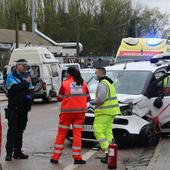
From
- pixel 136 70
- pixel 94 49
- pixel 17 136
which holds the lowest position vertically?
pixel 94 49

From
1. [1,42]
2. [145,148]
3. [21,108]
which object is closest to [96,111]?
[21,108]

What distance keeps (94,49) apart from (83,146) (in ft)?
228

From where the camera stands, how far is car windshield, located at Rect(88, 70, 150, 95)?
458 inches

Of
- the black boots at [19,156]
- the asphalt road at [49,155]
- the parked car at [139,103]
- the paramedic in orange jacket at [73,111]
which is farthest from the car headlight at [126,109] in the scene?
the black boots at [19,156]

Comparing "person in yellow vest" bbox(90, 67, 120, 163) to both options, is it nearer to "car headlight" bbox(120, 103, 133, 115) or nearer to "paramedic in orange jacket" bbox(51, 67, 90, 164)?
"paramedic in orange jacket" bbox(51, 67, 90, 164)

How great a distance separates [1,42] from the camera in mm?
63031

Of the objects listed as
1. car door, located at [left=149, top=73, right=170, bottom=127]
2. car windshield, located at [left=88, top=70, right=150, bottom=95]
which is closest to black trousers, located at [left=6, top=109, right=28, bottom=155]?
car windshield, located at [left=88, top=70, right=150, bottom=95]

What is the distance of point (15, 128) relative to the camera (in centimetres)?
950

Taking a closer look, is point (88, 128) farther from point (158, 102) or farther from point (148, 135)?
point (158, 102)

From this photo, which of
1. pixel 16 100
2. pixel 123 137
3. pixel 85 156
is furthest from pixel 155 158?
pixel 16 100

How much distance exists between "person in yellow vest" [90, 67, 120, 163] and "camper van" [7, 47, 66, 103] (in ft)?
51.7

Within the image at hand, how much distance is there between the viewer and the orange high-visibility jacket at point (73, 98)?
9086 mm

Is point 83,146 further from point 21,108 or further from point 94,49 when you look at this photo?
point 94,49

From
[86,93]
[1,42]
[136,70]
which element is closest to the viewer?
[86,93]
